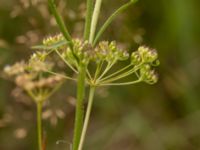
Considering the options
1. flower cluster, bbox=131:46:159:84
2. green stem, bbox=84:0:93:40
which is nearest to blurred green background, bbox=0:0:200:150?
flower cluster, bbox=131:46:159:84

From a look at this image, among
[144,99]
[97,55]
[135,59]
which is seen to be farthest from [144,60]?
[144,99]

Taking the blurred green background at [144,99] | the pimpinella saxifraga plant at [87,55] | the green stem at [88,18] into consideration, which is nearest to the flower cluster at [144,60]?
the pimpinella saxifraga plant at [87,55]

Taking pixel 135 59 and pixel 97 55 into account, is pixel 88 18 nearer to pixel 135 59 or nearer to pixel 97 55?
pixel 97 55

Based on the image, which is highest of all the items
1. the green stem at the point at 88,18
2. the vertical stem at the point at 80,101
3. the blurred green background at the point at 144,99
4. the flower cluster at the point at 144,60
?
the blurred green background at the point at 144,99

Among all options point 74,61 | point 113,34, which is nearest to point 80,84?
point 74,61

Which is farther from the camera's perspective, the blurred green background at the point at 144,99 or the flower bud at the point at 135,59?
the blurred green background at the point at 144,99

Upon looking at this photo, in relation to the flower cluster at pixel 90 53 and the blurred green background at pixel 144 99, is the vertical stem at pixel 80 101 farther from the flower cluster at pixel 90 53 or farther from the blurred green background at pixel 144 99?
the blurred green background at pixel 144 99

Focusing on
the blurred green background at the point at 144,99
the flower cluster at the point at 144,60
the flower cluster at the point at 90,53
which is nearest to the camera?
the flower cluster at the point at 90,53

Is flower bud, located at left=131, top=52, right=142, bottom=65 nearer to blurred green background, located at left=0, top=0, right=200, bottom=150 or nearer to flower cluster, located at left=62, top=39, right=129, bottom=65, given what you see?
flower cluster, located at left=62, top=39, right=129, bottom=65
